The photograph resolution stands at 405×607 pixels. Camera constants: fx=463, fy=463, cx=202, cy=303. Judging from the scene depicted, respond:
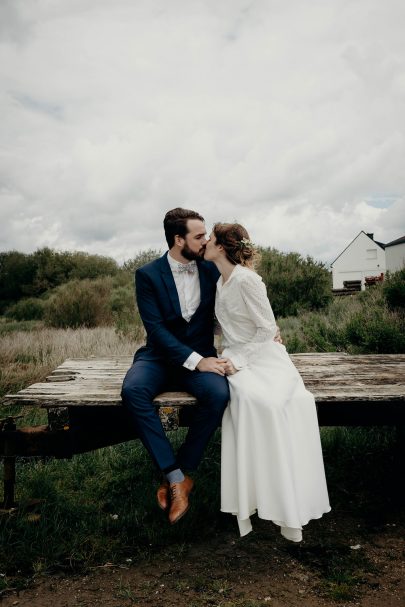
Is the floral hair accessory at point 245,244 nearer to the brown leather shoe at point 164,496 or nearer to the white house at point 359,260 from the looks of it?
the brown leather shoe at point 164,496

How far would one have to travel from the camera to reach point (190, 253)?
3.85 meters

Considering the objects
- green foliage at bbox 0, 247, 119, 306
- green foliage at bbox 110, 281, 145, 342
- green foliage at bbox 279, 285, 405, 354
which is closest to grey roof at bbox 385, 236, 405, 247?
green foliage at bbox 0, 247, 119, 306

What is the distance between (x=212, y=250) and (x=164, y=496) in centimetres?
185

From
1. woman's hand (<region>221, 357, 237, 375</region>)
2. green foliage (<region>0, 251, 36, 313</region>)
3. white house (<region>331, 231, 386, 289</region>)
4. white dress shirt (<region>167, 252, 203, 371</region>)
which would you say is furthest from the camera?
white house (<region>331, 231, 386, 289</region>)

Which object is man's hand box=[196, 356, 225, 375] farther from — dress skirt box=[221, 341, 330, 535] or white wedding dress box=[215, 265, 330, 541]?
dress skirt box=[221, 341, 330, 535]

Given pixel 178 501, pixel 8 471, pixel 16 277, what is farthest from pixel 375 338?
pixel 16 277

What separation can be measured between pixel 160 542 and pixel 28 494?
127 centimetres

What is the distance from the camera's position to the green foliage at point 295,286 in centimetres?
1330

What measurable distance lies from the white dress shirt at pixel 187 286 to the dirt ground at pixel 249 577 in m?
1.71

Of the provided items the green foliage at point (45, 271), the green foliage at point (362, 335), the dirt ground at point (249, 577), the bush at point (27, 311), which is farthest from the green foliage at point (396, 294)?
the green foliage at point (45, 271)

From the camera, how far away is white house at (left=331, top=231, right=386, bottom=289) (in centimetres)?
5269

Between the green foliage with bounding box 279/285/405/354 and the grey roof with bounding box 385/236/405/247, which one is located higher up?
the grey roof with bounding box 385/236/405/247

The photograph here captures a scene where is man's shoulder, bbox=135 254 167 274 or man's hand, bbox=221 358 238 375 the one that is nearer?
man's hand, bbox=221 358 238 375

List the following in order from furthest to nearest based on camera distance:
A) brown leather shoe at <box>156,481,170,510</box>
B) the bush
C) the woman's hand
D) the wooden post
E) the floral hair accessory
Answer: the bush < the floral hair accessory < the woman's hand < the wooden post < brown leather shoe at <box>156,481,170,510</box>
